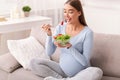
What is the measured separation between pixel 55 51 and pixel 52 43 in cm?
30

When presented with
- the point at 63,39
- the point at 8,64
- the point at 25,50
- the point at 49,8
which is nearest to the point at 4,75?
the point at 8,64

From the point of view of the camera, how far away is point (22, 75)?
246cm

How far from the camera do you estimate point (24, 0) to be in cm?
387

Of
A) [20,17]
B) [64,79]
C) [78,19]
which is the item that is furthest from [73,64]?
[20,17]

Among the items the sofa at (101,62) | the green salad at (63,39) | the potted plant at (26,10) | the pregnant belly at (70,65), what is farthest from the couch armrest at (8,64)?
the potted plant at (26,10)

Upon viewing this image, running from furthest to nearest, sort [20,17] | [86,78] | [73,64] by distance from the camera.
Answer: [20,17]
[73,64]
[86,78]

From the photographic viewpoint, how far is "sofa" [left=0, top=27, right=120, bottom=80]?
2.40m

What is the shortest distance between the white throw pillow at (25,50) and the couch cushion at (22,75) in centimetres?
7

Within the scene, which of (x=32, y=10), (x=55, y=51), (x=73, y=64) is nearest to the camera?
(x=73, y=64)

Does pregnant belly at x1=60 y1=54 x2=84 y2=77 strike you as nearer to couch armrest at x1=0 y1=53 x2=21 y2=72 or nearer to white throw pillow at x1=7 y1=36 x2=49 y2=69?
white throw pillow at x1=7 y1=36 x2=49 y2=69

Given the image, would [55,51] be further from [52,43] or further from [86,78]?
[86,78]

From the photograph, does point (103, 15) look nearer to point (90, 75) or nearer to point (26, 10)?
point (26, 10)

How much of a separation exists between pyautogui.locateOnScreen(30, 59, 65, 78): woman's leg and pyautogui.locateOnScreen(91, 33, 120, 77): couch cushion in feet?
1.12

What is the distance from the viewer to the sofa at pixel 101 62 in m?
2.40
